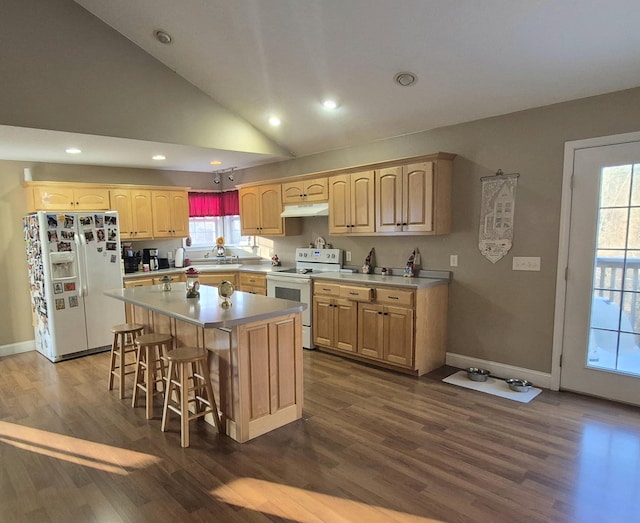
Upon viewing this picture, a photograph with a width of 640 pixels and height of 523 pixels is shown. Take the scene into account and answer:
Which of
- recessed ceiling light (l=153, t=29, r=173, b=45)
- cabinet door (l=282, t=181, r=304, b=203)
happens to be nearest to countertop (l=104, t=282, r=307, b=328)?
cabinet door (l=282, t=181, r=304, b=203)

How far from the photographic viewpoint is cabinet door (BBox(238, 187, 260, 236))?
5.92m

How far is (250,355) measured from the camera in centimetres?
279

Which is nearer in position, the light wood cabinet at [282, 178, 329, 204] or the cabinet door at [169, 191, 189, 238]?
the light wood cabinet at [282, 178, 329, 204]

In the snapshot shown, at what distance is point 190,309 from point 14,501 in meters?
1.43

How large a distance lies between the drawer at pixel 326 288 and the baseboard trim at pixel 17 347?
379cm

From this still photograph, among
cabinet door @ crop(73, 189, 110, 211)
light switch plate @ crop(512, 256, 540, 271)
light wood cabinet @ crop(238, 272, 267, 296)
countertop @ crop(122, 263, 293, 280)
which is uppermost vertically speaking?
cabinet door @ crop(73, 189, 110, 211)

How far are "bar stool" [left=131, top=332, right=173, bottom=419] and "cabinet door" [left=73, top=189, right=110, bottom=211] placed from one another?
8.68 feet

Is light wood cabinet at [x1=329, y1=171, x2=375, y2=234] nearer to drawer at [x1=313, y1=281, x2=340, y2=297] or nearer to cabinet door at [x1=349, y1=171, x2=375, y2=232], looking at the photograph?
cabinet door at [x1=349, y1=171, x2=375, y2=232]

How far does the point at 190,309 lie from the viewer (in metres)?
2.94

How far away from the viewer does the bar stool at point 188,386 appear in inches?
108

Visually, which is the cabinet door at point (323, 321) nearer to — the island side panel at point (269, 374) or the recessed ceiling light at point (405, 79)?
the island side panel at point (269, 374)

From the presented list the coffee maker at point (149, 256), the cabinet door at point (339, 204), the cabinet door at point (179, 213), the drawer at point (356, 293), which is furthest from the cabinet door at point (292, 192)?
the coffee maker at point (149, 256)

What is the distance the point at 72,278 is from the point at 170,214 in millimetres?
1769

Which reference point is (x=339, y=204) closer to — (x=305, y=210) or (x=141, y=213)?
(x=305, y=210)
